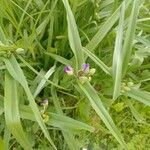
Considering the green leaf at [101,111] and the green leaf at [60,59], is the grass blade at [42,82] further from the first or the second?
the green leaf at [101,111]

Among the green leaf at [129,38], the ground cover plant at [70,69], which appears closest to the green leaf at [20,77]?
the ground cover plant at [70,69]

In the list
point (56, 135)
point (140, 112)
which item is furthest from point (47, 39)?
point (140, 112)

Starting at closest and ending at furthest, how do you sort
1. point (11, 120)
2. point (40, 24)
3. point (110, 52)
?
point (11, 120) < point (40, 24) < point (110, 52)

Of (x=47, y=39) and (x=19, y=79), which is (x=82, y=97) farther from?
(x=19, y=79)

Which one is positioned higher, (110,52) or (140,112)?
(110,52)

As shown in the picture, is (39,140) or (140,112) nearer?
(39,140)

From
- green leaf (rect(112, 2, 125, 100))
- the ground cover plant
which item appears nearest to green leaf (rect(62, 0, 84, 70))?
the ground cover plant

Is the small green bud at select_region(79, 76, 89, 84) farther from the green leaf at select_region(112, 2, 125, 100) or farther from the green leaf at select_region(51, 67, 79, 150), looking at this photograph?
the green leaf at select_region(51, 67, 79, 150)

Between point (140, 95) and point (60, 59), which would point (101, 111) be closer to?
point (140, 95)
